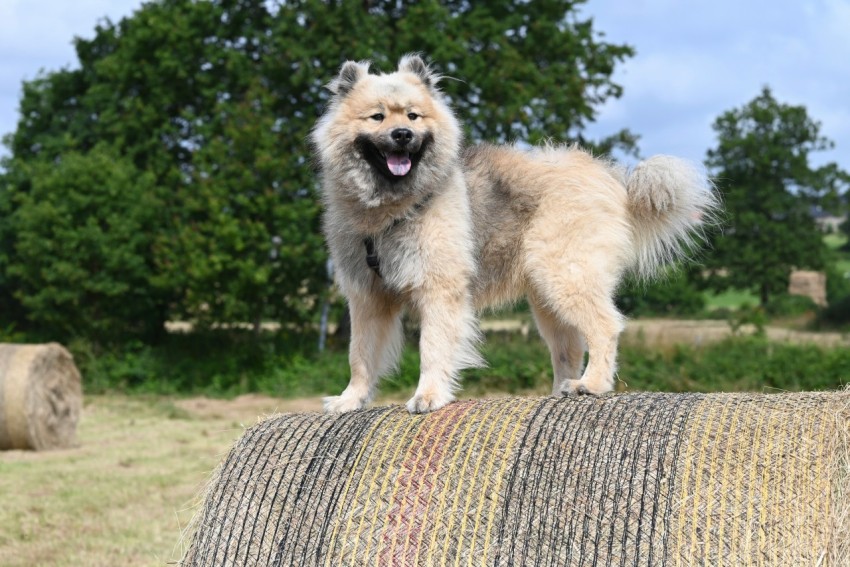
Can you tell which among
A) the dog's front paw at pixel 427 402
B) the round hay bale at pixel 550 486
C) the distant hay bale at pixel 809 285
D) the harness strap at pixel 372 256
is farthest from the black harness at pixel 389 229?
the distant hay bale at pixel 809 285

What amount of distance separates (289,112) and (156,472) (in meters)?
11.0

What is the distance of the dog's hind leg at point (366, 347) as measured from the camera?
503 cm

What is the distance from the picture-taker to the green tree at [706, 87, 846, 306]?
37.5 m

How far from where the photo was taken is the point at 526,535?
3.60m

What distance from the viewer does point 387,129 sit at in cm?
468

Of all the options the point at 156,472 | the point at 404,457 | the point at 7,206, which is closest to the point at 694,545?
the point at 404,457

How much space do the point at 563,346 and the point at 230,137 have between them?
1427cm

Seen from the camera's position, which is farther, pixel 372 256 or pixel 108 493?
pixel 108 493

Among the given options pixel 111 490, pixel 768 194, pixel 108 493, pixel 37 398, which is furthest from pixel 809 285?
pixel 108 493

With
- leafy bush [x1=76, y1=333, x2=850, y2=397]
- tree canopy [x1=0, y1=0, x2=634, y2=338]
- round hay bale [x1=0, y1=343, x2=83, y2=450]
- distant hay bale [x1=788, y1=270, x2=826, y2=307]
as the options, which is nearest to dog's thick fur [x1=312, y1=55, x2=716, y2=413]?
leafy bush [x1=76, y1=333, x2=850, y2=397]

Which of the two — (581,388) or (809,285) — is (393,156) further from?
(809,285)

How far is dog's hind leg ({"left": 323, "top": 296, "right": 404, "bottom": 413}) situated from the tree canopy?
41.2 feet

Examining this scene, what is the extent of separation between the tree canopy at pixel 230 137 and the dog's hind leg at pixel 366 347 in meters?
12.5

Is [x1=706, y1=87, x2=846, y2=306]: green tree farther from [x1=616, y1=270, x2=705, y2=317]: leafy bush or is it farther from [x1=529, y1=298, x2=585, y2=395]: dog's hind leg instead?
[x1=529, y1=298, x2=585, y2=395]: dog's hind leg
